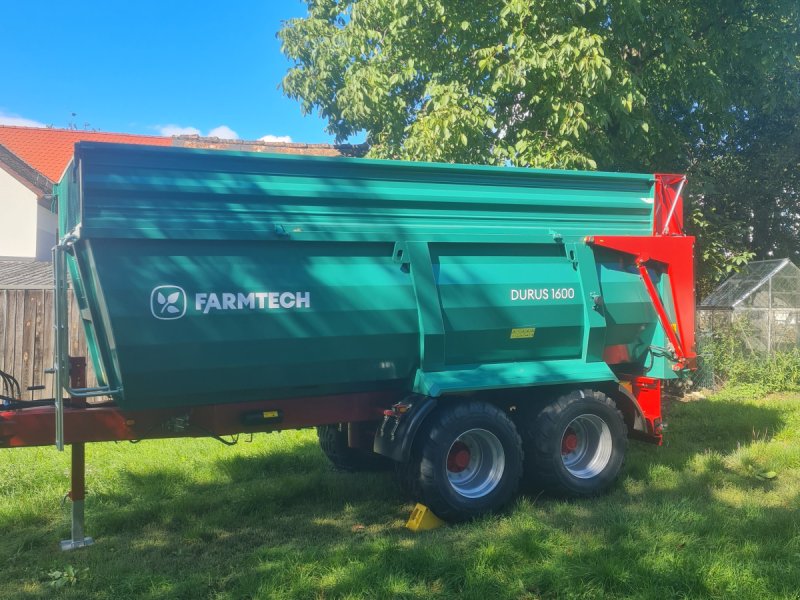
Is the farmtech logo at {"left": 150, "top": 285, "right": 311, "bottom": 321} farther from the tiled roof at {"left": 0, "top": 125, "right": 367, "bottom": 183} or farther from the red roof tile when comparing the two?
the red roof tile

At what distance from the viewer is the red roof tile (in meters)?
21.7

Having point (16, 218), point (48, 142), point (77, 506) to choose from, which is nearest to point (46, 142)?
point (48, 142)

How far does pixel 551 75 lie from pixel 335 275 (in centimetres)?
437

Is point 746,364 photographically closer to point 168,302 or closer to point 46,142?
point 168,302

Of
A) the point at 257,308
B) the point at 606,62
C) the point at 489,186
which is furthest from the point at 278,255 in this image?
the point at 606,62

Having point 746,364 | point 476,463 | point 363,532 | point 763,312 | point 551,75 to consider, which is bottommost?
point 363,532

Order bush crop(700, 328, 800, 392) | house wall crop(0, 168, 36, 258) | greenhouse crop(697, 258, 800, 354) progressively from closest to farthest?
bush crop(700, 328, 800, 392) < greenhouse crop(697, 258, 800, 354) < house wall crop(0, 168, 36, 258)

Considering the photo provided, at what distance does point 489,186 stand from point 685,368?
2537 millimetres

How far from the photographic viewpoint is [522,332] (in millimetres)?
5539

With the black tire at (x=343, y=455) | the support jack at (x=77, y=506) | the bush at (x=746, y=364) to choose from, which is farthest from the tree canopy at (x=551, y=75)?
the support jack at (x=77, y=506)

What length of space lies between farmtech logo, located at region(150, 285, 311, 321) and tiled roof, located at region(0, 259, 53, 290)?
5351 mm

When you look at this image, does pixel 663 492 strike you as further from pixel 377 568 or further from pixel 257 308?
pixel 257 308

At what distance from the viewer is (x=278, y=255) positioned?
466 centimetres

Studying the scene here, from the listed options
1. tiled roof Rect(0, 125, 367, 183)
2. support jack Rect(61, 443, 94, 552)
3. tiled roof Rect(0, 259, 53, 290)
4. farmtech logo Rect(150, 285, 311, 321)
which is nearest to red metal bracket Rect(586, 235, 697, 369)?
farmtech logo Rect(150, 285, 311, 321)
